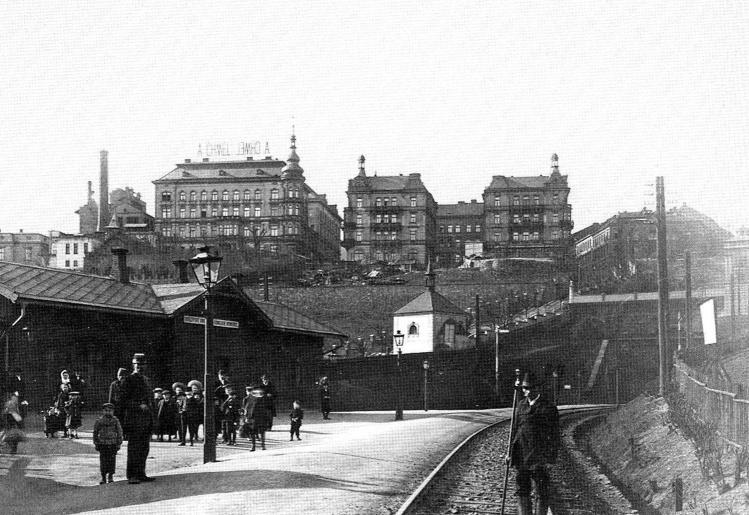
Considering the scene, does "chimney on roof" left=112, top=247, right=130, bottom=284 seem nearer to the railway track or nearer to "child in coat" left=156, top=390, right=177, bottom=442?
"child in coat" left=156, top=390, right=177, bottom=442

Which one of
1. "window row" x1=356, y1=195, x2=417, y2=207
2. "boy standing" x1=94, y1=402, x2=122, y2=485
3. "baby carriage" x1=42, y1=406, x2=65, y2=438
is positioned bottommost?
"baby carriage" x1=42, y1=406, x2=65, y2=438

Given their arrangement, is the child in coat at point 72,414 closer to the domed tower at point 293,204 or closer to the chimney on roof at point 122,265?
the chimney on roof at point 122,265

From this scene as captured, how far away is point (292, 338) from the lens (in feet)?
118

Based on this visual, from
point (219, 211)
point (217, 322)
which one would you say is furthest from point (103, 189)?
point (217, 322)

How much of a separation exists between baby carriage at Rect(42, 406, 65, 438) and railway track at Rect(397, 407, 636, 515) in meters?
8.65

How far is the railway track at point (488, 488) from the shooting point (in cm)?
1200

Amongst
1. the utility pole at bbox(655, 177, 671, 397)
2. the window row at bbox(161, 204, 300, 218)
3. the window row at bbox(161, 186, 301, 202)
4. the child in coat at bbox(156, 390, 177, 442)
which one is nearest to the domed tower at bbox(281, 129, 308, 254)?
→ the window row at bbox(161, 204, 300, 218)

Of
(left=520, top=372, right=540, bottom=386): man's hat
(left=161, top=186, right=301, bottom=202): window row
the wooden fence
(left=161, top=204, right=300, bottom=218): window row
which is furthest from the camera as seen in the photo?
(left=161, top=186, right=301, bottom=202): window row

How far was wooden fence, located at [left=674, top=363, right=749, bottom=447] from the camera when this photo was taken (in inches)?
527

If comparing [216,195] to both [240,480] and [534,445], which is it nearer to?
[240,480]

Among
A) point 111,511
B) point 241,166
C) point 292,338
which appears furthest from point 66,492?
point 241,166

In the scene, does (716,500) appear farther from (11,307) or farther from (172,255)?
(172,255)

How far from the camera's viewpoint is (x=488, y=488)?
1417cm

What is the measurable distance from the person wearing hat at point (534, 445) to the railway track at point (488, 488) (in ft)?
5.13
